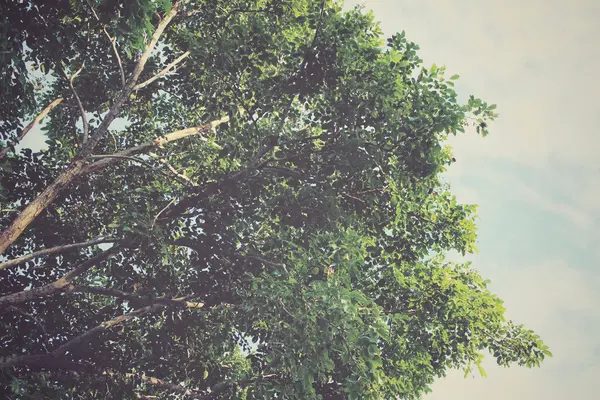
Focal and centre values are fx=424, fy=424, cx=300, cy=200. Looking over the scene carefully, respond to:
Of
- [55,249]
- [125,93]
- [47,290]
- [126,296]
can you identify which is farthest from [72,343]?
[125,93]

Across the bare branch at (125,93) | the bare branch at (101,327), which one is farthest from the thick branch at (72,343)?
the bare branch at (125,93)

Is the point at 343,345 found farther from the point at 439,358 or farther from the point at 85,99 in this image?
the point at 85,99

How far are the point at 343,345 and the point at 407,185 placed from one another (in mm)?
3788

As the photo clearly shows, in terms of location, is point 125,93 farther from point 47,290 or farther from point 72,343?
point 72,343

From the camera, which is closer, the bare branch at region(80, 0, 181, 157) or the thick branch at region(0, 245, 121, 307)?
the thick branch at region(0, 245, 121, 307)

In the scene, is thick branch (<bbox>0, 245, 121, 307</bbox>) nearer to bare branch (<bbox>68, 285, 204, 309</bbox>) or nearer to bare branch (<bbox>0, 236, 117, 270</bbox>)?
bare branch (<bbox>68, 285, 204, 309</bbox>)

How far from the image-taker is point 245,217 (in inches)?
406

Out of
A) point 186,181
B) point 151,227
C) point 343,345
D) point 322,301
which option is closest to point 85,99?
point 186,181

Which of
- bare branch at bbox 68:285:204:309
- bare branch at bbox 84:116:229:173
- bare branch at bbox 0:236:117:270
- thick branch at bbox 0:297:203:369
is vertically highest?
bare branch at bbox 84:116:229:173

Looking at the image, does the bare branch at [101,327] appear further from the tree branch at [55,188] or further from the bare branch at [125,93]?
the bare branch at [125,93]

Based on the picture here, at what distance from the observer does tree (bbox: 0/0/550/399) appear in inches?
338

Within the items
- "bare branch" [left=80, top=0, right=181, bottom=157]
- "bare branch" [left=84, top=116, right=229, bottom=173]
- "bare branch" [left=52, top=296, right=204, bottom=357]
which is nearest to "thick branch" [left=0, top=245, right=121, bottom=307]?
"bare branch" [left=52, top=296, right=204, bottom=357]

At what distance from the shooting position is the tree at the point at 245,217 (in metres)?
8.59

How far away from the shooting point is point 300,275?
8859 millimetres
